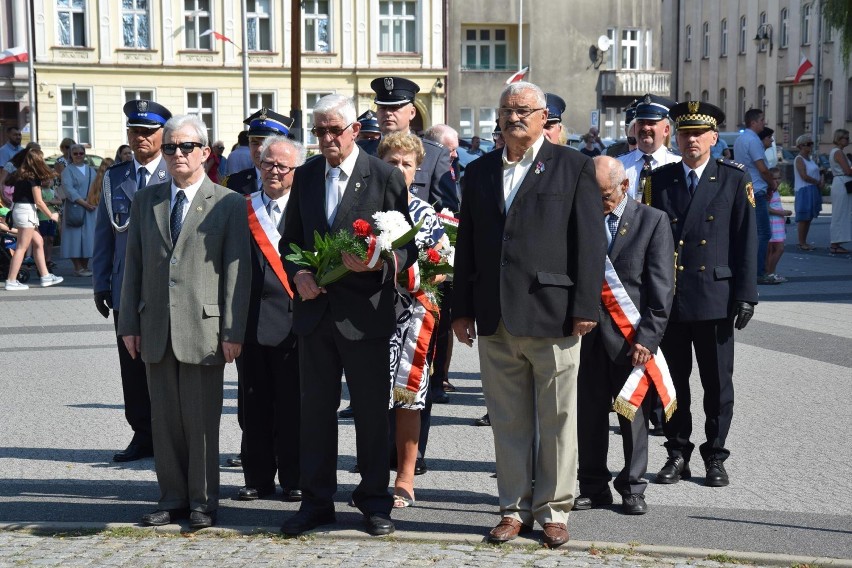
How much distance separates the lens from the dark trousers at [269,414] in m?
6.91

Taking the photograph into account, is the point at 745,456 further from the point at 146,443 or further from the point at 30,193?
the point at 30,193

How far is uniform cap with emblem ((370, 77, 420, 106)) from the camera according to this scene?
8258 mm

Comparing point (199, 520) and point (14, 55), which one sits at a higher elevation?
point (14, 55)

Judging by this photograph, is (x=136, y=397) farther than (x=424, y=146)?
No

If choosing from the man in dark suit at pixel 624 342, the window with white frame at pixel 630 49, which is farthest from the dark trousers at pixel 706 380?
the window with white frame at pixel 630 49

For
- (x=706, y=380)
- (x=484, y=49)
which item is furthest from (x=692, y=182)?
(x=484, y=49)

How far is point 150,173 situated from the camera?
7.96 meters

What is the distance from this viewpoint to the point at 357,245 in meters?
6.02

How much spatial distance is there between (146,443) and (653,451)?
3.14 metres

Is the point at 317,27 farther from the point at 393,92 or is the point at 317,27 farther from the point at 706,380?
the point at 706,380

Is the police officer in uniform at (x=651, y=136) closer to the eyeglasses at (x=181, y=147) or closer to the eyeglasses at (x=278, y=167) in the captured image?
the eyeglasses at (x=278, y=167)

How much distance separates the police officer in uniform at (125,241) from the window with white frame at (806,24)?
5551 cm

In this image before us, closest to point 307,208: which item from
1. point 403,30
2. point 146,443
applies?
point 146,443

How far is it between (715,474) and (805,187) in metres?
14.9
